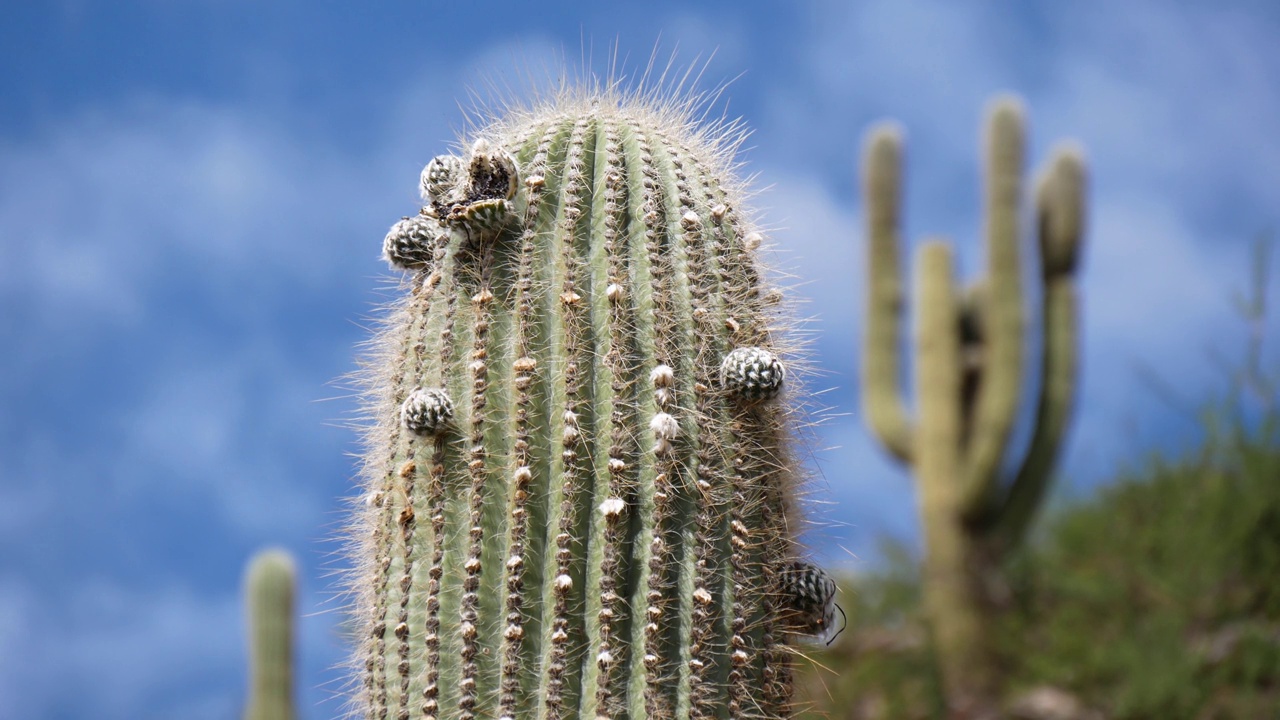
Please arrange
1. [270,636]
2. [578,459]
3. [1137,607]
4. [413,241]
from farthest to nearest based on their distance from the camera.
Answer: [1137,607] → [270,636] → [413,241] → [578,459]

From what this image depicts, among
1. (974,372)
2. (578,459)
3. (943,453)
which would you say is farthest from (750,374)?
(974,372)

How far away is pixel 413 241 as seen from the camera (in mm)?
2830

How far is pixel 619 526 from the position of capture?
246 cm

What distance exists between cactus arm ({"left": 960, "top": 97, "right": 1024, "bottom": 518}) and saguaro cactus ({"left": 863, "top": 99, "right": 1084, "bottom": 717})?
2cm

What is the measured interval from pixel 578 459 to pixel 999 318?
11.9m

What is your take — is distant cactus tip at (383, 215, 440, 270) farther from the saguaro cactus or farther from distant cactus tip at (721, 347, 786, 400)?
the saguaro cactus

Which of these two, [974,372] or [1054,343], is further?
[974,372]

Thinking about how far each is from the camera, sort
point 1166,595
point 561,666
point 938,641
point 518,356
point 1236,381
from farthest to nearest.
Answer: point 938,641
point 1166,595
point 1236,381
point 518,356
point 561,666

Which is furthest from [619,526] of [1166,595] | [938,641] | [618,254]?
[938,641]

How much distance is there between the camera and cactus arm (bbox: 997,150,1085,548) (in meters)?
14.0

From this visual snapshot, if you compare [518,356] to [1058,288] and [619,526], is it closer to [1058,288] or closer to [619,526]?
[619,526]

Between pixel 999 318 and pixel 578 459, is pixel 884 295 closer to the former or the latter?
pixel 999 318

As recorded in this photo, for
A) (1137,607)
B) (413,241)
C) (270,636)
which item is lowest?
(413,241)

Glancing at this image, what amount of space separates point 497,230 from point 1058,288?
12.6 meters
